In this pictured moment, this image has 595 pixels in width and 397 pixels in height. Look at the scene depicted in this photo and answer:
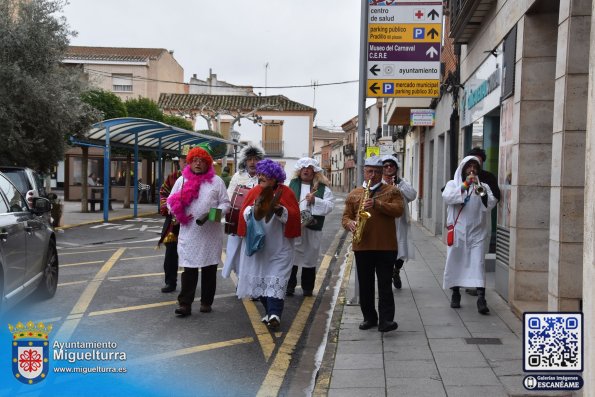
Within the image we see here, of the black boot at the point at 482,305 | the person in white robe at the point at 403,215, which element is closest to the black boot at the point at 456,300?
the black boot at the point at 482,305

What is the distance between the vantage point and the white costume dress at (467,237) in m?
7.37

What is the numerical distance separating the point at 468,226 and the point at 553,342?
413 cm

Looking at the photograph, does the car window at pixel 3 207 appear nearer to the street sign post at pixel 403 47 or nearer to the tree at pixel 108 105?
the street sign post at pixel 403 47

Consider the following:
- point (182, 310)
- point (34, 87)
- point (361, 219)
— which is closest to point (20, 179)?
point (34, 87)

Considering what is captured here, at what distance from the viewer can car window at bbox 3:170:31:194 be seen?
443 inches

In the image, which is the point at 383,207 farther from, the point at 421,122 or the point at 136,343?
the point at 421,122

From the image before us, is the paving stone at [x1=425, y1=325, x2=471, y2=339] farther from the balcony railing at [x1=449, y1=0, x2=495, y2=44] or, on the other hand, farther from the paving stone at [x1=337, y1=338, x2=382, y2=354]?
the balcony railing at [x1=449, y1=0, x2=495, y2=44]

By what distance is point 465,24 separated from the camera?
1135 cm

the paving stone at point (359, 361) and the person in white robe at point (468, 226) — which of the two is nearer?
the paving stone at point (359, 361)

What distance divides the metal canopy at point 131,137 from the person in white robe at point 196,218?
1186 cm

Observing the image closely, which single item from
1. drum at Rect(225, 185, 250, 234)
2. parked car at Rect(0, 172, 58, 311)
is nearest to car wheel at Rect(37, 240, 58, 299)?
parked car at Rect(0, 172, 58, 311)

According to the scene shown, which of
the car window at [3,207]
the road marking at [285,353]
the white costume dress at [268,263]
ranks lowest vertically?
the road marking at [285,353]

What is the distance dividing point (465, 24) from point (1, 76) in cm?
989

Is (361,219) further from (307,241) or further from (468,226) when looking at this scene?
(307,241)
